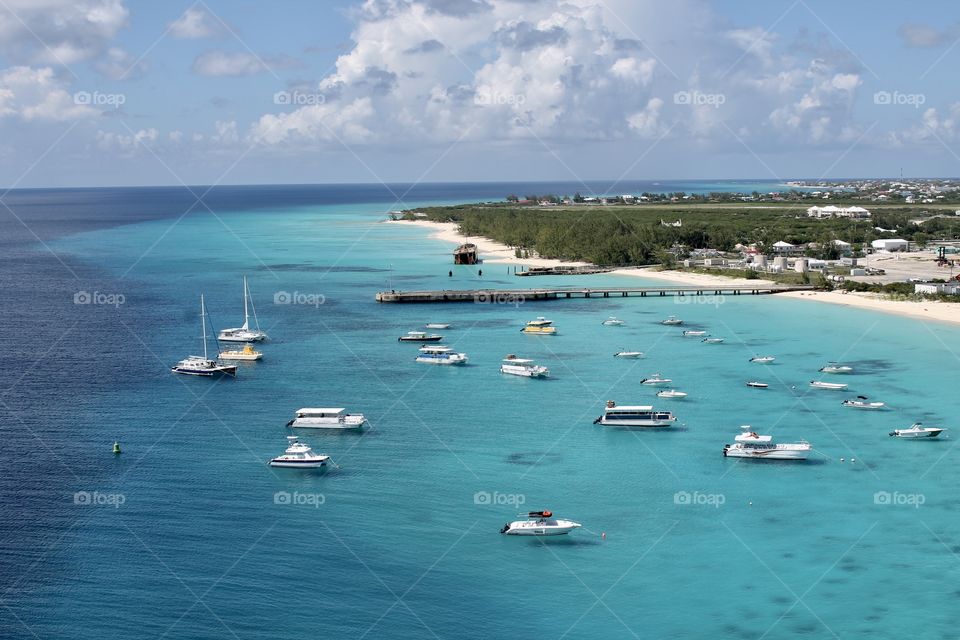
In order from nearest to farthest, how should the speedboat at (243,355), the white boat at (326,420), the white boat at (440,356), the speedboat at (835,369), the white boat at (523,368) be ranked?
1. the white boat at (326,420)
2. the white boat at (523,368)
3. the speedboat at (835,369)
4. the white boat at (440,356)
5. the speedboat at (243,355)

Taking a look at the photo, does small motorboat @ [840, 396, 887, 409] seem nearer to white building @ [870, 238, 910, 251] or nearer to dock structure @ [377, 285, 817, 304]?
dock structure @ [377, 285, 817, 304]

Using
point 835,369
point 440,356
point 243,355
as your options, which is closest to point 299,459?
point 440,356

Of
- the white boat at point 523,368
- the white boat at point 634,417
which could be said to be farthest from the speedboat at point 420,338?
the white boat at point 634,417

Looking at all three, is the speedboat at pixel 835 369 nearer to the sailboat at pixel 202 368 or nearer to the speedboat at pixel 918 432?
the speedboat at pixel 918 432

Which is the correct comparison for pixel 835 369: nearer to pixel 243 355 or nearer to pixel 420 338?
pixel 420 338

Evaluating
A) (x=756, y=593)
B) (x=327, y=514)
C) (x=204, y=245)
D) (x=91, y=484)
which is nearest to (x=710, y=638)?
(x=756, y=593)

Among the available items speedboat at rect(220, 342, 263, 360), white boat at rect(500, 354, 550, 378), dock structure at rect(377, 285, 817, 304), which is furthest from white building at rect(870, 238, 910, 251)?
speedboat at rect(220, 342, 263, 360)
